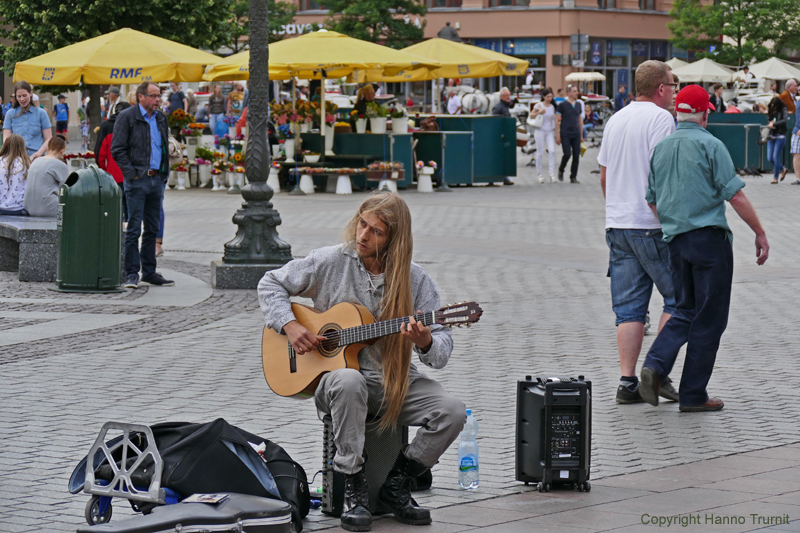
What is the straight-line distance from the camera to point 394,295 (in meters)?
4.88

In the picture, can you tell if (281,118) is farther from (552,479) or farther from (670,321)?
(552,479)

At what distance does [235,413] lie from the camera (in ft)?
21.6

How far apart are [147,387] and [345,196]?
48.4 feet

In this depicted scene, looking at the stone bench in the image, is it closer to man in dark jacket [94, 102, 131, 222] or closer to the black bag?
man in dark jacket [94, 102, 131, 222]

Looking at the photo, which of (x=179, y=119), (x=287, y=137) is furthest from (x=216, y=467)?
(x=179, y=119)

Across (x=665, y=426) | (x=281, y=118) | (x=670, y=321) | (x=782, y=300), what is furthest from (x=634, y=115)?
(x=281, y=118)

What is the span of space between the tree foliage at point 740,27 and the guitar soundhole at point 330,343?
5525 centimetres

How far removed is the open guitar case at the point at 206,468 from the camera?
443 cm

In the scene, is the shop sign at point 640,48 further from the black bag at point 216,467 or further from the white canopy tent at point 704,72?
the black bag at point 216,467

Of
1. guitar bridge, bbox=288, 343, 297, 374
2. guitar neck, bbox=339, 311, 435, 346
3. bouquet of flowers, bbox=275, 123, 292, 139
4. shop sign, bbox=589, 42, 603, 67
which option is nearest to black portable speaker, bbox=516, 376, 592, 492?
guitar neck, bbox=339, 311, 435, 346

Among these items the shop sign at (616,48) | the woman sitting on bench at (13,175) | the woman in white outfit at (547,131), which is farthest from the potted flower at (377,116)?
the shop sign at (616,48)

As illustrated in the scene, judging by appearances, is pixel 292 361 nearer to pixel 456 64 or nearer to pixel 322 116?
pixel 322 116

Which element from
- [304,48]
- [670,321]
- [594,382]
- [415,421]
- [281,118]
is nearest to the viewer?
[415,421]

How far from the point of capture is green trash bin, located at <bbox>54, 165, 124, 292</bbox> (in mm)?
10797
